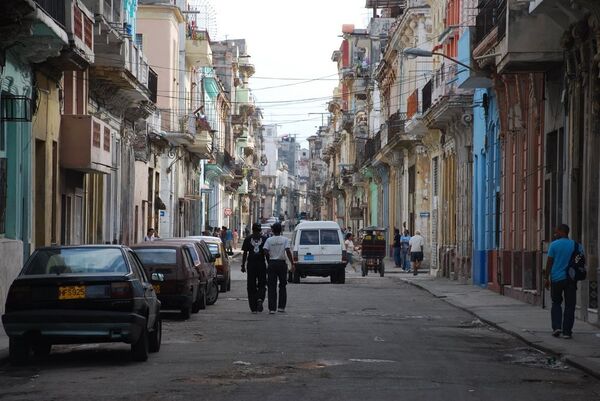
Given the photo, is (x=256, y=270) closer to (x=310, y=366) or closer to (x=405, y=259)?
(x=310, y=366)

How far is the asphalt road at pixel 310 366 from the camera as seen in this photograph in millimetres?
12461

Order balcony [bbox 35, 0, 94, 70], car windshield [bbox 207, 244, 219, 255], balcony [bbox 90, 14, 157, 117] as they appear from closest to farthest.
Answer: balcony [bbox 35, 0, 94, 70], car windshield [bbox 207, 244, 219, 255], balcony [bbox 90, 14, 157, 117]

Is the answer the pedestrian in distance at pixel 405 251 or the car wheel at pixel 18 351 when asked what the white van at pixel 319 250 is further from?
the car wheel at pixel 18 351

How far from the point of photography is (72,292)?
14.8m

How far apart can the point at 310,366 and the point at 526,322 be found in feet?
28.8

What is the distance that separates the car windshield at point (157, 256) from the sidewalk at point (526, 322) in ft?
18.3

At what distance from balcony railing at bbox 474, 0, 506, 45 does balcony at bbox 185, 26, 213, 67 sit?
3143 cm

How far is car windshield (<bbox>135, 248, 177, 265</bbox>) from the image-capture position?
2311 cm

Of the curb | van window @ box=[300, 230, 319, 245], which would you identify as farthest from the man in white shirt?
the curb

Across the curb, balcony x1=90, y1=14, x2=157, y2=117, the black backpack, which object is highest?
balcony x1=90, y1=14, x2=157, y2=117

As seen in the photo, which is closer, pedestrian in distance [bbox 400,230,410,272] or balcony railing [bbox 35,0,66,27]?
balcony railing [bbox 35,0,66,27]

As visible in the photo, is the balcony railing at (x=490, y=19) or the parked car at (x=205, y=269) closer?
the parked car at (x=205, y=269)

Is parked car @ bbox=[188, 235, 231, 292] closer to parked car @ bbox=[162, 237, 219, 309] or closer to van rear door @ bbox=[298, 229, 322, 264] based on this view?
parked car @ bbox=[162, 237, 219, 309]

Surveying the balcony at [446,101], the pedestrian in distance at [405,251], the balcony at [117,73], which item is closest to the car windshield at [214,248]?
the balcony at [117,73]
